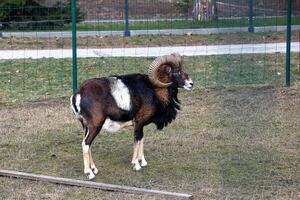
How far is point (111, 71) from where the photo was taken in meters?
13.5

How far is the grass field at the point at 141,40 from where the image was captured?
57.3ft

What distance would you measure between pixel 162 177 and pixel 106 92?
0.95 metres

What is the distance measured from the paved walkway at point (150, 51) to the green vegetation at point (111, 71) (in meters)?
0.67

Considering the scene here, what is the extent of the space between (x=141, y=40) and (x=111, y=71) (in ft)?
16.6

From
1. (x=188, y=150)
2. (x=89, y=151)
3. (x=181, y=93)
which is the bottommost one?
(x=188, y=150)

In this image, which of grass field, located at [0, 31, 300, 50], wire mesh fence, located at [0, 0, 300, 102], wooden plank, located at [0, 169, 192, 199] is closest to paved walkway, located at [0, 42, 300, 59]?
wire mesh fence, located at [0, 0, 300, 102]

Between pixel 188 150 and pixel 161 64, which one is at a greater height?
pixel 161 64

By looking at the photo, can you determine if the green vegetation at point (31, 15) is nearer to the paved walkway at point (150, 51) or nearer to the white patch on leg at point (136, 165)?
the paved walkway at point (150, 51)

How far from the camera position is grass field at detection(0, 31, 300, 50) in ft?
57.3

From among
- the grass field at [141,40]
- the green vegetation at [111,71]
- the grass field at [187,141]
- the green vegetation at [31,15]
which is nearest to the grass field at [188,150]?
the grass field at [187,141]

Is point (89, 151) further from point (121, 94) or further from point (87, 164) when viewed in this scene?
point (121, 94)

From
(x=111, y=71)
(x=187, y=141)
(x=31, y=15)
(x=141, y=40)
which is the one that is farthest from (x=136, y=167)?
(x=31, y=15)

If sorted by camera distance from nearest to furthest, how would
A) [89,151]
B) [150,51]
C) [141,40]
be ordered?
[89,151], [150,51], [141,40]

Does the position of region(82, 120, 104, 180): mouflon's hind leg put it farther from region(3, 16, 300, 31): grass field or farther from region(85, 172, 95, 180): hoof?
region(3, 16, 300, 31): grass field
